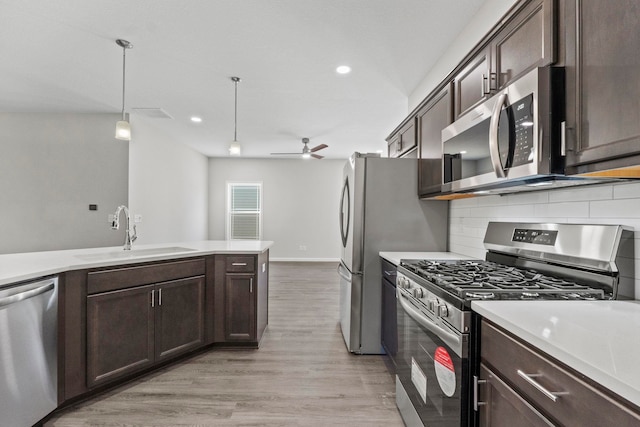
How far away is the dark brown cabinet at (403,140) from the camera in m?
2.89

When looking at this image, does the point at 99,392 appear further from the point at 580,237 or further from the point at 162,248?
the point at 580,237

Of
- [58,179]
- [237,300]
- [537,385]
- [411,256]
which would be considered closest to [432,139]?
[411,256]

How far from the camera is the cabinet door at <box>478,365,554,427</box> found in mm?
848

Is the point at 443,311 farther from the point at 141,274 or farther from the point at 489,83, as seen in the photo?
the point at 141,274

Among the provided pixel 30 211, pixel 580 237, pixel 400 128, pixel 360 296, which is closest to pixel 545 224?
pixel 580 237

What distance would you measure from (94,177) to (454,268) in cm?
476

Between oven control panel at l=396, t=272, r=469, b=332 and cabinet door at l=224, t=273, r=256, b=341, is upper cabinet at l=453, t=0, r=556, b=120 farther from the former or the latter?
cabinet door at l=224, t=273, r=256, b=341

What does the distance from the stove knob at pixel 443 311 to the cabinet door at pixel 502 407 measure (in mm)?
212

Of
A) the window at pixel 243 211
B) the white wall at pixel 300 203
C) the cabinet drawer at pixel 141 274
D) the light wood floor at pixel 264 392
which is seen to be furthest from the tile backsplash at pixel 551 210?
the window at pixel 243 211

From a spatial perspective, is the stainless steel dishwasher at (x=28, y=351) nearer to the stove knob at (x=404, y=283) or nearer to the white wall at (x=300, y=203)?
the stove knob at (x=404, y=283)

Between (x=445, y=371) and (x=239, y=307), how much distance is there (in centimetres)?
192

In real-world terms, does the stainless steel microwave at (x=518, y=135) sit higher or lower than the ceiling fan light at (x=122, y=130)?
lower

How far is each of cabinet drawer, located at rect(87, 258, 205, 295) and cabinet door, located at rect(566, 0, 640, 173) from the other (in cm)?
247

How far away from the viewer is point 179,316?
8.10 feet
